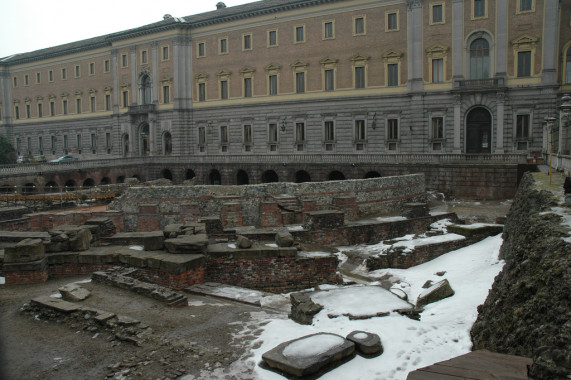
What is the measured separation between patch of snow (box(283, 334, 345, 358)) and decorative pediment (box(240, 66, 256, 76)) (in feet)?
139

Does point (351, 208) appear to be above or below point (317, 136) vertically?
below

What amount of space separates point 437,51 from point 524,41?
5.95 m

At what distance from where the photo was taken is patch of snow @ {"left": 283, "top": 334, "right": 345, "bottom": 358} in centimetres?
616

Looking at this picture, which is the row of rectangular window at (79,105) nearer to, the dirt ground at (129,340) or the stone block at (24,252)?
the stone block at (24,252)

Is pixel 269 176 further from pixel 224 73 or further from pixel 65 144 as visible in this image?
pixel 65 144

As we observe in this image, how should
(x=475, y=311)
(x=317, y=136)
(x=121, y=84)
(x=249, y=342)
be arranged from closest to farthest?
Result: (x=249, y=342)
(x=475, y=311)
(x=317, y=136)
(x=121, y=84)

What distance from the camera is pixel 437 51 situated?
3662 centimetres

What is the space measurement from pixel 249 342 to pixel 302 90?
126 ft

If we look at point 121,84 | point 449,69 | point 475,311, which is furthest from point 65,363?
point 121,84

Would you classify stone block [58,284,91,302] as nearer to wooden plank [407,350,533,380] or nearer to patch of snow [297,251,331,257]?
patch of snow [297,251,331,257]

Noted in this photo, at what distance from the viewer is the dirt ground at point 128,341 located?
20.6 ft

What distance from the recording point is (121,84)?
55438mm

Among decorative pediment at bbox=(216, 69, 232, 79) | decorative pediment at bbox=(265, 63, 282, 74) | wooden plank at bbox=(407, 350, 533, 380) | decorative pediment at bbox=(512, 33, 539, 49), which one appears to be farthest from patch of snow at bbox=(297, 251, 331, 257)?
decorative pediment at bbox=(216, 69, 232, 79)

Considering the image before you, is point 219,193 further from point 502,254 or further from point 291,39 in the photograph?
point 291,39
